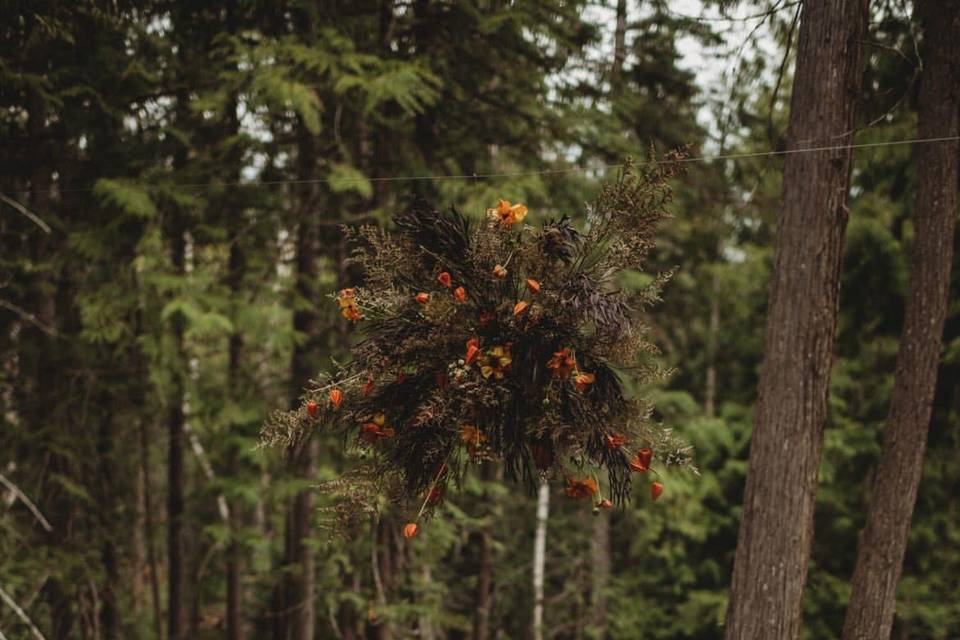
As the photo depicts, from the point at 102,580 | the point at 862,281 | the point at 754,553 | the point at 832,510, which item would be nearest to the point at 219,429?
the point at 102,580

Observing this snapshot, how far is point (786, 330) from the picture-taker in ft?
13.8

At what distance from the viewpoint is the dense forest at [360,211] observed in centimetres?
425

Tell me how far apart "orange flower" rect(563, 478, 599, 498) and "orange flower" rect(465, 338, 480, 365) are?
76 centimetres

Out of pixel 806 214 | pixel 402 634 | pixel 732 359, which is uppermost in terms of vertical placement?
pixel 806 214

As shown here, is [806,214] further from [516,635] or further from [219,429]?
[516,635]

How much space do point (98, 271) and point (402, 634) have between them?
5.65 metres

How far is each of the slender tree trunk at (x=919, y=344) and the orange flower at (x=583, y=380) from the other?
134 inches

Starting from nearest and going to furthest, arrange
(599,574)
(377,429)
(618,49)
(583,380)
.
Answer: (583,380) < (377,429) < (618,49) < (599,574)

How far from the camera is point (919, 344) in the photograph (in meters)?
5.11

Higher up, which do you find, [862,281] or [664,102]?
[664,102]

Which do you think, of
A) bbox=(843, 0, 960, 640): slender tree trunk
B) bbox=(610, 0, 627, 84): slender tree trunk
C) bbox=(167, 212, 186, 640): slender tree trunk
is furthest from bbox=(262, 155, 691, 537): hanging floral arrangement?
bbox=(167, 212, 186, 640): slender tree trunk

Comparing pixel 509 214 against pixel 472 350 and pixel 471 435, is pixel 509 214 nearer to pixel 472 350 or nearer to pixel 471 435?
pixel 472 350

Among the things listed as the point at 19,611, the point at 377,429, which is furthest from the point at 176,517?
the point at 377,429

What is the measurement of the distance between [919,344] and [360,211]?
17.7 ft
